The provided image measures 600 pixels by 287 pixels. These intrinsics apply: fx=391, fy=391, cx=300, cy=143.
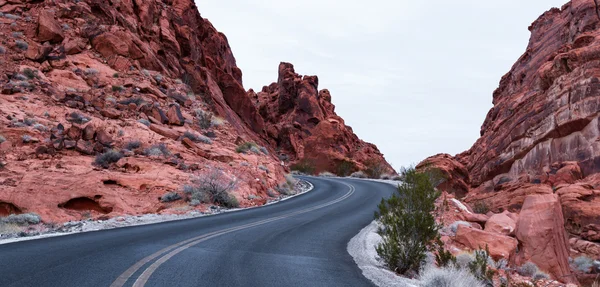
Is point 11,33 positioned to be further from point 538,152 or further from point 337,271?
point 538,152

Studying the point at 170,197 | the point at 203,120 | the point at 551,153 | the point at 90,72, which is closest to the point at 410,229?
the point at 170,197

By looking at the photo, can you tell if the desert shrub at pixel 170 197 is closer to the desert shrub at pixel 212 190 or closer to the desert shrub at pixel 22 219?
the desert shrub at pixel 212 190

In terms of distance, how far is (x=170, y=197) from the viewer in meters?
16.7

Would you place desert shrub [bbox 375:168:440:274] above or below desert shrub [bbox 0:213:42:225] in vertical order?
above

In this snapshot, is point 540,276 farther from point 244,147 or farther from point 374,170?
point 374,170

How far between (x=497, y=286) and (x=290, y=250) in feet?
16.0

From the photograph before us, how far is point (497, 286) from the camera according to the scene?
904cm

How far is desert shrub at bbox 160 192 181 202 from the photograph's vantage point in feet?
54.1

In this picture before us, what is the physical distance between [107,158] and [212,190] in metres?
5.00

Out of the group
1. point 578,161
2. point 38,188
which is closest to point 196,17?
point 38,188

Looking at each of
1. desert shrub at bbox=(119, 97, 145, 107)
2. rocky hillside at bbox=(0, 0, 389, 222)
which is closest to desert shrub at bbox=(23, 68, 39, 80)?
rocky hillside at bbox=(0, 0, 389, 222)

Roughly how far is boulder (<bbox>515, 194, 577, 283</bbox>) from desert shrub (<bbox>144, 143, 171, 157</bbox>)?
16675 millimetres

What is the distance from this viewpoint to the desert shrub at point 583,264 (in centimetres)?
1567

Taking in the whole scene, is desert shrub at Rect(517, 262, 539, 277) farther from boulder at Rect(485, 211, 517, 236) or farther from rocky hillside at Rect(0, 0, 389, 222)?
rocky hillside at Rect(0, 0, 389, 222)
